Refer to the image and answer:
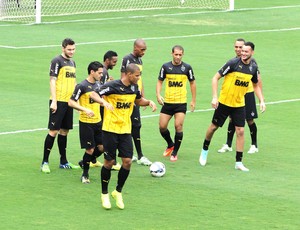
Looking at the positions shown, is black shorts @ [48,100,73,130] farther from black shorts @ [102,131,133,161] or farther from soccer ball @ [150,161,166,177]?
black shorts @ [102,131,133,161]

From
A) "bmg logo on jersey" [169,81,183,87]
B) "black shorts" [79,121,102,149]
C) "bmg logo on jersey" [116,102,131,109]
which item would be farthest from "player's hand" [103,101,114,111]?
"bmg logo on jersey" [169,81,183,87]

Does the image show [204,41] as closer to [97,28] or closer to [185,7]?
[97,28]

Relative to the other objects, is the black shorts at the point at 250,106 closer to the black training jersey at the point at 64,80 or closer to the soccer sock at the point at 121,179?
the black training jersey at the point at 64,80

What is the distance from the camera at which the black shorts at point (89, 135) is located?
649 inches

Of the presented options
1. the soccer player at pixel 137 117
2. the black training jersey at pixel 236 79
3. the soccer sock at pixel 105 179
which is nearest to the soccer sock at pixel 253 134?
the black training jersey at pixel 236 79

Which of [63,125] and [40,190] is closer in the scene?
[40,190]

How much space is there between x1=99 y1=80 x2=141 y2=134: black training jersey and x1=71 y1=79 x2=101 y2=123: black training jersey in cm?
137

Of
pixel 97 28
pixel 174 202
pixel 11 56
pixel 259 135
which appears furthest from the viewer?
pixel 97 28

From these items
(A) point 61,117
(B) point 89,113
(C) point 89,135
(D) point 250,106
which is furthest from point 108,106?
(D) point 250,106

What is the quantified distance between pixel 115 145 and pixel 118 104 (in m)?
0.64

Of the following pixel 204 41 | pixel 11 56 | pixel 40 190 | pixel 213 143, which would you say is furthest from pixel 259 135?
pixel 204 41

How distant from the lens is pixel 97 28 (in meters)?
38.6

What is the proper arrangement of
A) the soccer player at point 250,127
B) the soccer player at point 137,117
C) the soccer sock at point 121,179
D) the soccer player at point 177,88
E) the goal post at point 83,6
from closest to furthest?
the soccer sock at point 121,179
the soccer player at point 137,117
the soccer player at point 177,88
the soccer player at point 250,127
the goal post at point 83,6

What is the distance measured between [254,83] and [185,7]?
27841 millimetres
